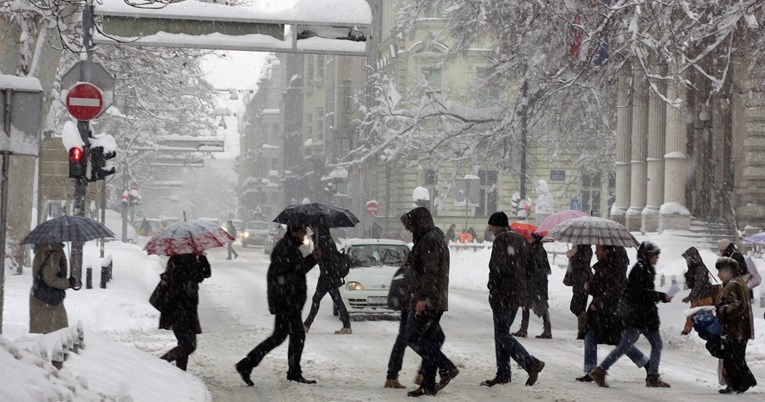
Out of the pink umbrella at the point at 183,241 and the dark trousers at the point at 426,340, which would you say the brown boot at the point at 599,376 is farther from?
the pink umbrella at the point at 183,241

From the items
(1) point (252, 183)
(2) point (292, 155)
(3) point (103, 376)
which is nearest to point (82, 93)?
(3) point (103, 376)

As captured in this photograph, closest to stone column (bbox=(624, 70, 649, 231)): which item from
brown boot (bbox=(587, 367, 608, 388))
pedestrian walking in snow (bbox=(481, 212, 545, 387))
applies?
brown boot (bbox=(587, 367, 608, 388))

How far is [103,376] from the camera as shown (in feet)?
30.7

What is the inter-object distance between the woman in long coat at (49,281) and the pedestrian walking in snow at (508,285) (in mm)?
4983

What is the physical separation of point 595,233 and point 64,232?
6298 millimetres

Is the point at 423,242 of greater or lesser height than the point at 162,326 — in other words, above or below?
above

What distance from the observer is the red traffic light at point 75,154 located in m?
19.5

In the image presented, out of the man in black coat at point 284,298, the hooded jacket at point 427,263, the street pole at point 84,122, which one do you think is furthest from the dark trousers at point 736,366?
the street pole at point 84,122

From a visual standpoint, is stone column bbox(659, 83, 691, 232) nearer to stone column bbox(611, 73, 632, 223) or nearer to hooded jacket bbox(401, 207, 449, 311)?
stone column bbox(611, 73, 632, 223)

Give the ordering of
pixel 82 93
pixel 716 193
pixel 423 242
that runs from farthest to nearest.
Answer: pixel 716 193
pixel 82 93
pixel 423 242

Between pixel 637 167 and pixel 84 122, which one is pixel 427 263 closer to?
pixel 84 122

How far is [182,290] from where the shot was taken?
41.3 feet

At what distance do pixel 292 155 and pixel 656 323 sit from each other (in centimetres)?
10267

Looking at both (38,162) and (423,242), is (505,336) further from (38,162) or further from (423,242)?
(38,162)
